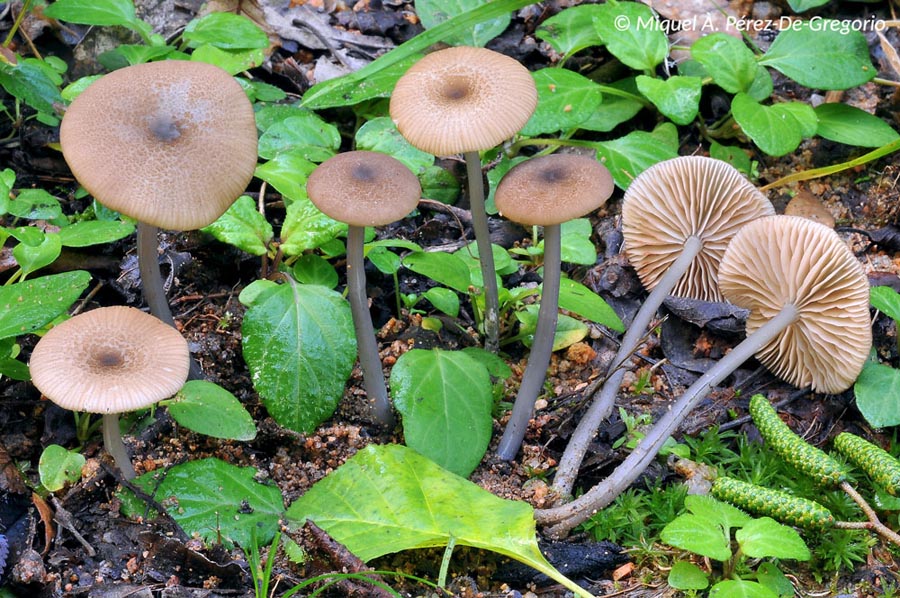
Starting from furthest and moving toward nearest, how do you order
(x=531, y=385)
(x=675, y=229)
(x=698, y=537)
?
(x=675, y=229) < (x=531, y=385) < (x=698, y=537)

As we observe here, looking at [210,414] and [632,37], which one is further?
[632,37]

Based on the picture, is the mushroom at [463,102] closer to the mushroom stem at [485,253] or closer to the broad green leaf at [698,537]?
the mushroom stem at [485,253]

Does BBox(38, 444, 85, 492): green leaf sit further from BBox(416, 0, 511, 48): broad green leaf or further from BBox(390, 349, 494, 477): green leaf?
BBox(416, 0, 511, 48): broad green leaf

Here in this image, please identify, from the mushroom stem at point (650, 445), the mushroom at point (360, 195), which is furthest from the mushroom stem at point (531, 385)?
the mushroom at point (360, 195)

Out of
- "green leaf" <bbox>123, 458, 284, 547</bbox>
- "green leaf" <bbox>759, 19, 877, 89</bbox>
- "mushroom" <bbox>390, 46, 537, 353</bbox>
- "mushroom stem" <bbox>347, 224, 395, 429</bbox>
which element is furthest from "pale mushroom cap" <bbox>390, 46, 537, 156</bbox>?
"green leaf" <bbox>759, 19, 877, 89</bbox>

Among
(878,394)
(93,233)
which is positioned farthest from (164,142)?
(878,394)

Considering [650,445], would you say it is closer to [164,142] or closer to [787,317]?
[787,317]

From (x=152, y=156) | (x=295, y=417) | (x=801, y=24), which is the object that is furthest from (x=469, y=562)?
(x=801, y=24)

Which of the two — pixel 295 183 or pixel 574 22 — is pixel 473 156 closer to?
pixel 295 183
